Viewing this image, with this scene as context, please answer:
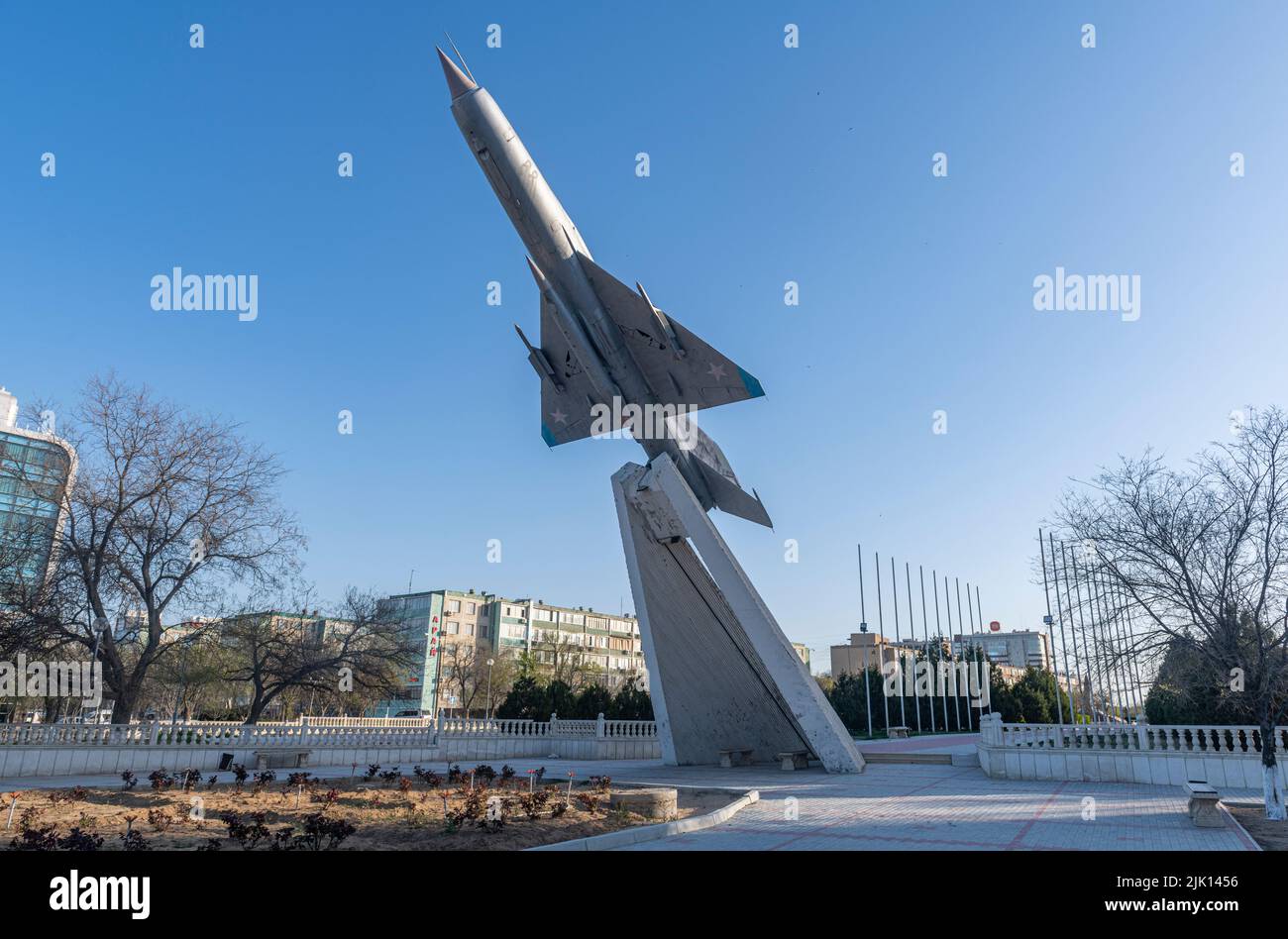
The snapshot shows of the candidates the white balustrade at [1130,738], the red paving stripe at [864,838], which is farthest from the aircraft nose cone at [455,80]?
the white balustrade at [1130,738]

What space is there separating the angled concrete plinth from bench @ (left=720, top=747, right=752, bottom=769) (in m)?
0.45

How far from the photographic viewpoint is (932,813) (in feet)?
41.7

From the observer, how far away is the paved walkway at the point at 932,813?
32.6 feet

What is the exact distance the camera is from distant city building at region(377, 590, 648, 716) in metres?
75.1

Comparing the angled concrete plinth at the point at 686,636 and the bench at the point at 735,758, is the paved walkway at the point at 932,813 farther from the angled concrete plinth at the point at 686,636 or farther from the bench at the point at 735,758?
the angled concrete plinth at the point at 686,636

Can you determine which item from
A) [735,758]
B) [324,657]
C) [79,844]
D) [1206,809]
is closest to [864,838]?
[1206,809]

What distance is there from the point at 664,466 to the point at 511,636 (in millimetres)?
68020

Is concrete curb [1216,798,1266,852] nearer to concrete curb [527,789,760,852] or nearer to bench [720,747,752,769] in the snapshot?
concrete curb [527,789,760,852]

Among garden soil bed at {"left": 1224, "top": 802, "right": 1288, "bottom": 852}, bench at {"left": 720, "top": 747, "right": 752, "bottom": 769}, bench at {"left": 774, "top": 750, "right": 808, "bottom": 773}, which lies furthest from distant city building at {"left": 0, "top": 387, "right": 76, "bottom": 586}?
garden soil bed at {"left": 1224, "top": 802, "right": 1288, "bottom": 852}

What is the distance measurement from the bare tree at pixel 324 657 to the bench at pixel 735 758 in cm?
1134
